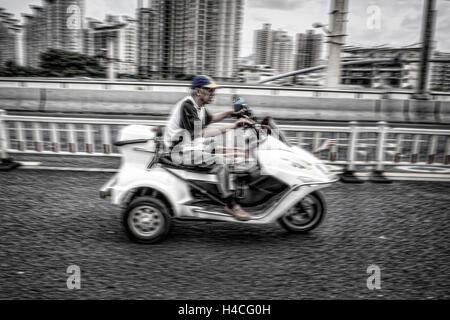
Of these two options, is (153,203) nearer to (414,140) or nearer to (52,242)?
(52,242)

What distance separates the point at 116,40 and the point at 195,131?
61.6 ft

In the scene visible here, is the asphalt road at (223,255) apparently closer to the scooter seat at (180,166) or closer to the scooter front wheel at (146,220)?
the scooter front wheel at (146,220)

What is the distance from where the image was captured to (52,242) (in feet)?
14.5

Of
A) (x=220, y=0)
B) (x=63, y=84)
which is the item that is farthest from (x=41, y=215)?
(x=220, y=0)

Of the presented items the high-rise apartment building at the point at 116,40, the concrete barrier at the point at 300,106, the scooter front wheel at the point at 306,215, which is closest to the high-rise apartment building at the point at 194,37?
the high-rise apartment building at the point at 116,40

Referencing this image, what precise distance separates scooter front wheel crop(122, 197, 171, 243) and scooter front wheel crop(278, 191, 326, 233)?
1462mm

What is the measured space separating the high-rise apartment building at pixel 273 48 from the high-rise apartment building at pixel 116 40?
162ft

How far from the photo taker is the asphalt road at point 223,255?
3.52 metres

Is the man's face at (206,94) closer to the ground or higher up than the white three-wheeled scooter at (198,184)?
higher up

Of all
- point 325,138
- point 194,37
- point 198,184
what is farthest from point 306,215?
point 194,37

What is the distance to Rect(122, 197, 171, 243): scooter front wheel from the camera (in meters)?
4.33

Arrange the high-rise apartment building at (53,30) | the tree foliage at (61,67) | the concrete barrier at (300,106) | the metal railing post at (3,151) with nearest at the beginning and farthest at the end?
1. the metal railing post at (3,151)
2. the concrete barrier at (300,106)
3. the high-rise apartment building at (53,30)
4. the tree foliage at (61,67)

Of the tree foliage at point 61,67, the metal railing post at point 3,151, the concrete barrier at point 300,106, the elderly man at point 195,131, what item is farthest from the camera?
the tree foliage at point 61,67
